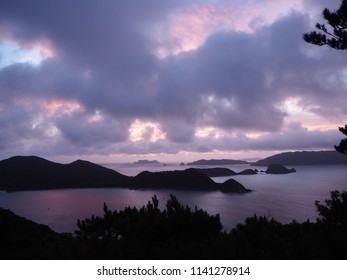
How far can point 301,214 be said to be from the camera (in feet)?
297

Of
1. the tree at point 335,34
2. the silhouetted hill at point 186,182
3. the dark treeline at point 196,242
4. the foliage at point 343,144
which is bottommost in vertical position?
the silhouetted hill at point 186,182

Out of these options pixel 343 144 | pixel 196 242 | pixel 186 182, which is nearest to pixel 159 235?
pixel 196 242

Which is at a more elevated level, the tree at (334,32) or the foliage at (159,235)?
the tree at (334,32)

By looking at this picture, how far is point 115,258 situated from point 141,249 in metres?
1.00

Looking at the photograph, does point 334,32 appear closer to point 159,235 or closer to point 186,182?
point 159,235

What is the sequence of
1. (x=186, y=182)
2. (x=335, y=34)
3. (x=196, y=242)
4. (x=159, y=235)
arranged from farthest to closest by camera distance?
(x=186, y=182)
(x=335, y=34)
(x=159, y=235)
(x=196, y=242)

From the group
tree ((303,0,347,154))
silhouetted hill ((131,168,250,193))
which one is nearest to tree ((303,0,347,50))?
tree ((303,0,347,154))

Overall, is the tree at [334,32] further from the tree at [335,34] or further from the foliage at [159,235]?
the foliage at [159,235]

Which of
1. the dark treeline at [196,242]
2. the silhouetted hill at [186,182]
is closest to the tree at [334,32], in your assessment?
the dark treeline at [196,242]

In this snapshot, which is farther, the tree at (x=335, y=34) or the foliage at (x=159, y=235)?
the tree at (x=335, y=34)

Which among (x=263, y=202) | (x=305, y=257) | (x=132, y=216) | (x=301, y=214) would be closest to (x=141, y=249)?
(x=132, y=216)

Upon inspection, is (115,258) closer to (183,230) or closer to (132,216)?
(183,230)

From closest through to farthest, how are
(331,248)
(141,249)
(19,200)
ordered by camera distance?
(331,248)
(141,249)
(19,200)

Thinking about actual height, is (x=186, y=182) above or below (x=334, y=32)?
below
